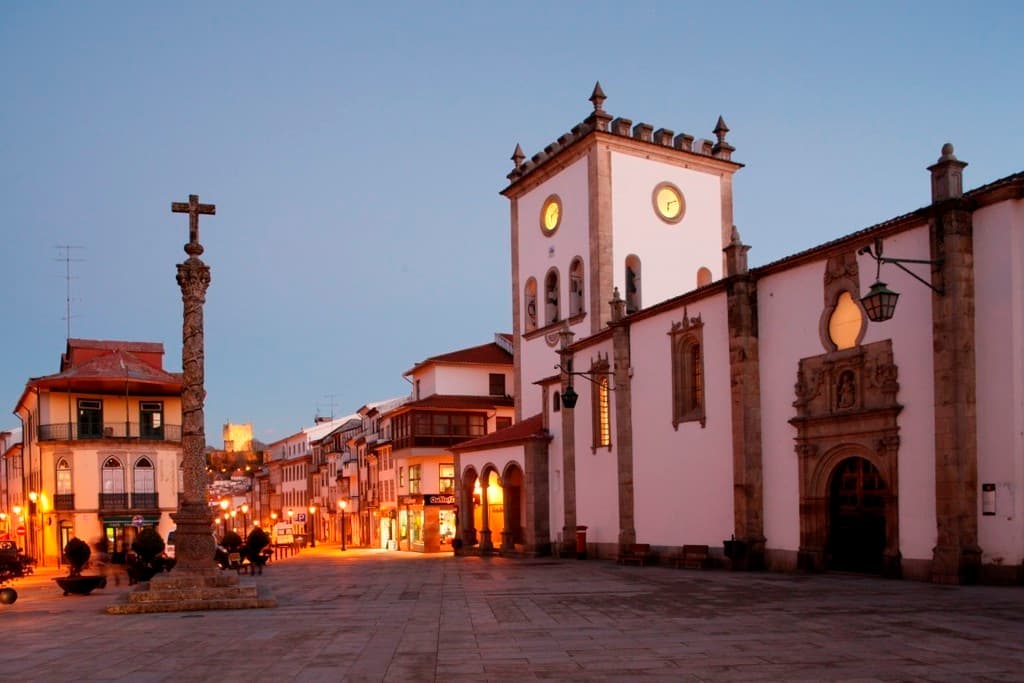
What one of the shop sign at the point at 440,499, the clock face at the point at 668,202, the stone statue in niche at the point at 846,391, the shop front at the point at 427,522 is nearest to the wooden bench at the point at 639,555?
the stone statue in niche at the point at 846,391

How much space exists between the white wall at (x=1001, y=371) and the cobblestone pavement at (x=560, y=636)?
144cm

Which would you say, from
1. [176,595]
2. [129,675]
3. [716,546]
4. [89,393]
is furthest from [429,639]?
[89,393]

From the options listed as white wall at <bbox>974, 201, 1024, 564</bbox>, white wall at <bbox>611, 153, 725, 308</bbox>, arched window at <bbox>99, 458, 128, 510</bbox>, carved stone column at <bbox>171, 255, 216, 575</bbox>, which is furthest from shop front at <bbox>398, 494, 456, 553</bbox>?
white wall at <bbox>974, 201, 1024, 564</bbox>

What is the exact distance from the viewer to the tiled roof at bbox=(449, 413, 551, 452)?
42656 mm

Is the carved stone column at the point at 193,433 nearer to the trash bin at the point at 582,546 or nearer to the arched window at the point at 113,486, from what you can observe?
the trash bin at the point at 582,546

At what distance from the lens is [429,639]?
564 inches

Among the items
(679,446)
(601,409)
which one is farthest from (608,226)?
(679,446)

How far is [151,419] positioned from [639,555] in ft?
103

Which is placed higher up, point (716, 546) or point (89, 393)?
point (89, 393)

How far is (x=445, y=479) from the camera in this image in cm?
5922

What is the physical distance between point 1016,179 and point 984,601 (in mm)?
8543

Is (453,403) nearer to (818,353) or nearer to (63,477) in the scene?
(63,477)

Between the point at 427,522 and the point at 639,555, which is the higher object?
the point at 639,555

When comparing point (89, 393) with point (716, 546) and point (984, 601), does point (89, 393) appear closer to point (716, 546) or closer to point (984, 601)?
point (716, 546)
